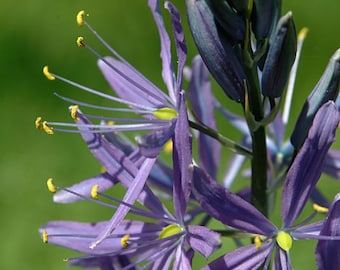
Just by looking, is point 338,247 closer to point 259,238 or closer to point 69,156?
point 259,238

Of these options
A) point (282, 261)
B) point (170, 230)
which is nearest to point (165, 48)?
point (170, 230)

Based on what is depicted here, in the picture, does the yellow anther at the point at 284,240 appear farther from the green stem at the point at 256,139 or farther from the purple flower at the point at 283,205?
the green stem at the point at 256,139

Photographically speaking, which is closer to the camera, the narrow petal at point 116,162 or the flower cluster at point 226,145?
the flower cluster at point 226,145

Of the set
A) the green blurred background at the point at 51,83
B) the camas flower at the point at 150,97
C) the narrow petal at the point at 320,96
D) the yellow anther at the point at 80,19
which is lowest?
the green blurred background at the point at 51,83

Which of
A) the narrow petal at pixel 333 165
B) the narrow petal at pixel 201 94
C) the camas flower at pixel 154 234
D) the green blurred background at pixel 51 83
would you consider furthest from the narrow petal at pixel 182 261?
the green blurred background at pixel 51 83

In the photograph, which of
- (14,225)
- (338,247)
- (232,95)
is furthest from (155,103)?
(14,225)

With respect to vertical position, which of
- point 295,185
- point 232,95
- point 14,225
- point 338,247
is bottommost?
point 14,225

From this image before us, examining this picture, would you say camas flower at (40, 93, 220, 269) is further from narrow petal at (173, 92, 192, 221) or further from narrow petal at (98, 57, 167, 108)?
narrow petal at (98, 57, 167, 108)
